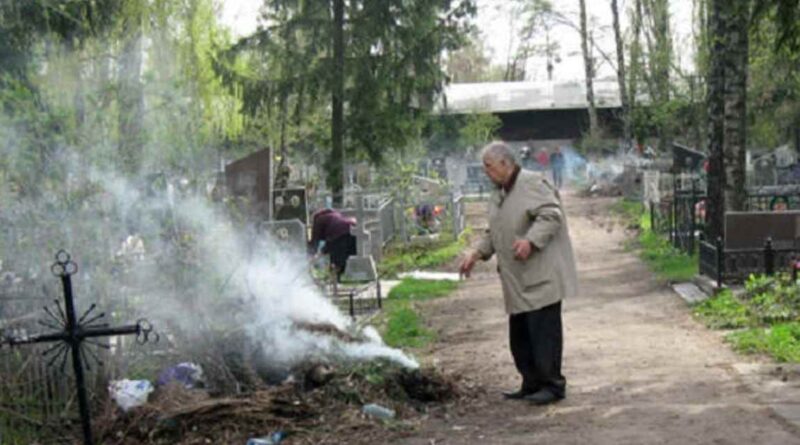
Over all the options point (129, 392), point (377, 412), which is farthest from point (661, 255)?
Answer: point (129, 392)

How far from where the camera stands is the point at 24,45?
11242 mm

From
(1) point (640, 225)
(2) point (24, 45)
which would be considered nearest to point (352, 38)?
(1) point (640, 225)

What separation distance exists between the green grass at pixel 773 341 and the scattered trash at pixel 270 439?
440 cm

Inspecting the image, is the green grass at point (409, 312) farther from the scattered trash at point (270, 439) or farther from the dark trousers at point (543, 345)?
the scattered trash at point (270, 439)

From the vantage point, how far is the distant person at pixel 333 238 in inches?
695

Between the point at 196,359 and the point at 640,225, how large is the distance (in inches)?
812

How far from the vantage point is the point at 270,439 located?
6840 millimetres

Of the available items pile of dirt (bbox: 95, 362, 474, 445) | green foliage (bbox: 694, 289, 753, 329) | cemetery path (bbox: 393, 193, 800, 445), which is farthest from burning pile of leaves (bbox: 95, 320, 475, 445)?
green foliage (bbox: 694, 289, 753, 329)

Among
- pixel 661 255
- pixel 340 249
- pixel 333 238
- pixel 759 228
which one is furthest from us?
pixel 661 255

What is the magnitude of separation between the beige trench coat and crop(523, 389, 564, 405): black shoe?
0.57m

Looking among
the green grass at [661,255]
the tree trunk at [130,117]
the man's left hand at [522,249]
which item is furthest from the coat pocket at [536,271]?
the green grass at [661,255]

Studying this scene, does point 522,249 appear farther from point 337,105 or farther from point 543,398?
point 337,105

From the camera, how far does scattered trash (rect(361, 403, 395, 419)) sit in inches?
286

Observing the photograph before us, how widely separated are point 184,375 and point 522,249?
8.33ft
